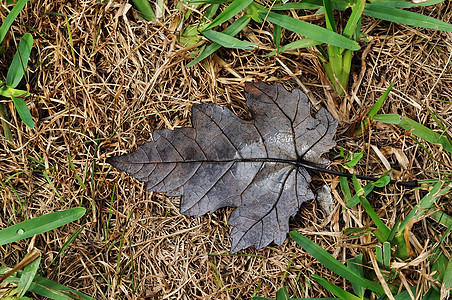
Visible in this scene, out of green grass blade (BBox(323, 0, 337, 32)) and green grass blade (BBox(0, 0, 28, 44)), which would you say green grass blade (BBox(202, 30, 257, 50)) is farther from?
green grass blade (BBox(0, 0, 28, 44))

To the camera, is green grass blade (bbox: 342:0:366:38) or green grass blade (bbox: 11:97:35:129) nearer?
green grass blade (bbox: 342:0:366:38)

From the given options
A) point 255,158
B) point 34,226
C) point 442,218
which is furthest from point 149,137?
point 442,218

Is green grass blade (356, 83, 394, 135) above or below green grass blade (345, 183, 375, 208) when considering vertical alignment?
above

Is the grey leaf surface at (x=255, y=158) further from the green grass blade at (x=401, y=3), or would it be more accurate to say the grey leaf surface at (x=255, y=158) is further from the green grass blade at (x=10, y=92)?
the green grass blade at (x=10, y=92)

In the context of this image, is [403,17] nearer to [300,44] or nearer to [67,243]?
[300,44]

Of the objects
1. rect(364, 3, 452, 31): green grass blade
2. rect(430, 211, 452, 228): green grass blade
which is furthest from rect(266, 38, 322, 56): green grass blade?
rect(430, 211, 452, 228): green grass blade

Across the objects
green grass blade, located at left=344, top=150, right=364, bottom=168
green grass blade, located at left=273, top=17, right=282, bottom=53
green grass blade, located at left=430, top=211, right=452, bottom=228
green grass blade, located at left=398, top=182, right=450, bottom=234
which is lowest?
green grass blade, located at left=430, top=211, right=452, bottom=228
